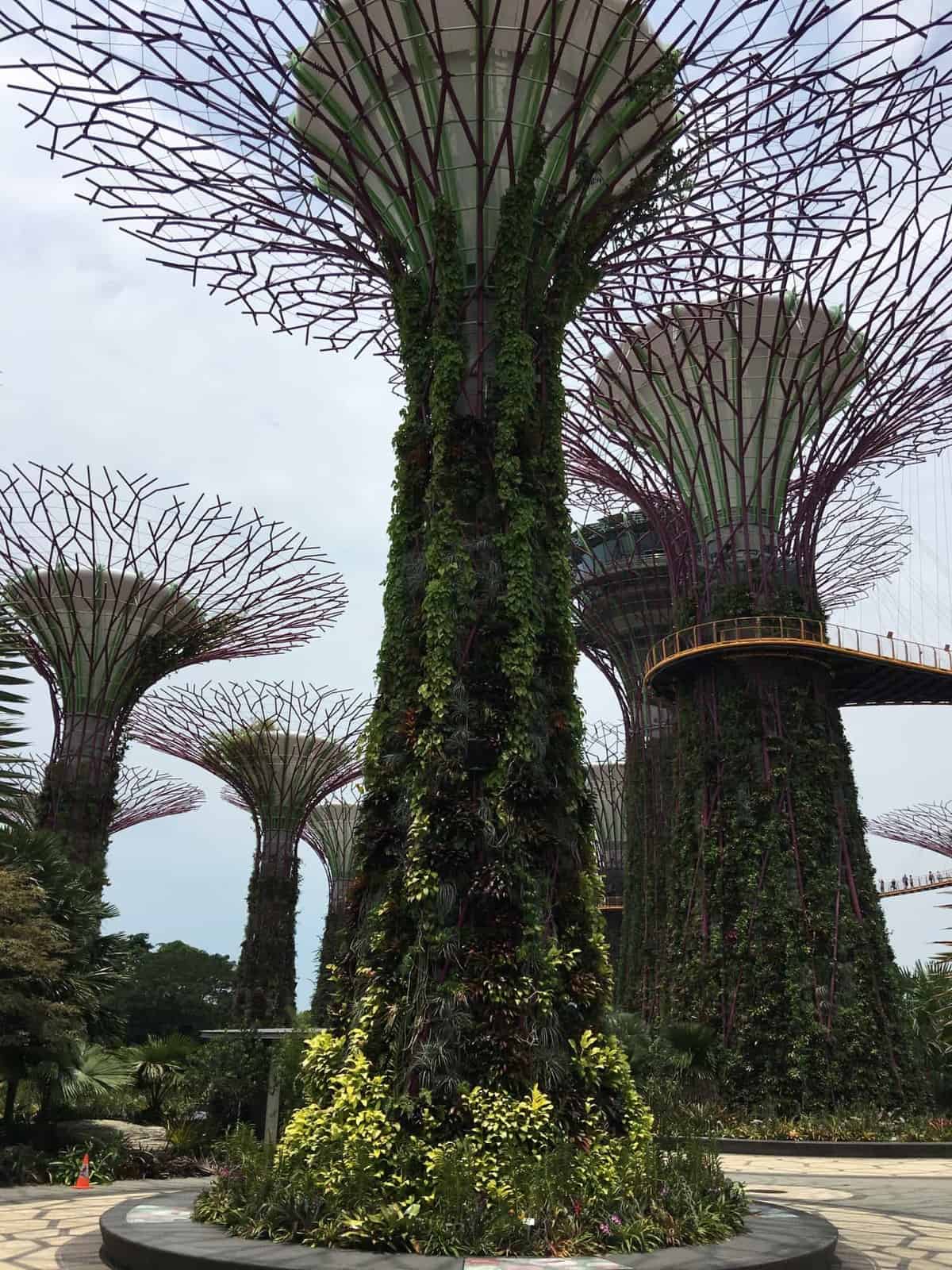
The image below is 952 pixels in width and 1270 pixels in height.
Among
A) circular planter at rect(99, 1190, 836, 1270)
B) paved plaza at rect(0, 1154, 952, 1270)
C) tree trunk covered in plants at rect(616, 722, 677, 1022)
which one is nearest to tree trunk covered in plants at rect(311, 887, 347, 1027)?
tree trunk covered in plants at rect(616, 722, 677, 1022)

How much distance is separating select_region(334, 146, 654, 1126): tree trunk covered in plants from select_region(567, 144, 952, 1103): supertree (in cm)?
942

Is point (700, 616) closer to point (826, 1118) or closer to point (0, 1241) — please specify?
point (826, 1118)

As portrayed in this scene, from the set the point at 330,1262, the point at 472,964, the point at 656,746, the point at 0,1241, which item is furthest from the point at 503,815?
the point at 656,746

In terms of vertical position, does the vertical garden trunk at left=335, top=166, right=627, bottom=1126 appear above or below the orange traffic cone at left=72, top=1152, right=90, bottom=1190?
above

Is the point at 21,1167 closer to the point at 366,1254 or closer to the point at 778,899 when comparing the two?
the point at 366,1254

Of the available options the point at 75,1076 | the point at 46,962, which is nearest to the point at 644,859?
the point at 75,1076

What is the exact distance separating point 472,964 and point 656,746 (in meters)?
29.9

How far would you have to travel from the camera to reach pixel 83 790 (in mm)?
26719

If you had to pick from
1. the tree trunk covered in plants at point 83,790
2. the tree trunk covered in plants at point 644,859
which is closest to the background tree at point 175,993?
the tree trunk covered in plants at point 644,859

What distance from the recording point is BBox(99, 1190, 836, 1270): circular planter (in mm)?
6453

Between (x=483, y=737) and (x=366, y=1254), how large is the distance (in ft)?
14.7

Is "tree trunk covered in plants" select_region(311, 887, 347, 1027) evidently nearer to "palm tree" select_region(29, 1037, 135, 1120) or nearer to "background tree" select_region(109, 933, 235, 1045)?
"background tree" select_region(109, 933, 235, 1045)

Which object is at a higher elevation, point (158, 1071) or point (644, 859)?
point (644, 859)

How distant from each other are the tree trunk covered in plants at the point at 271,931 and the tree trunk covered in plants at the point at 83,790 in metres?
11.4
